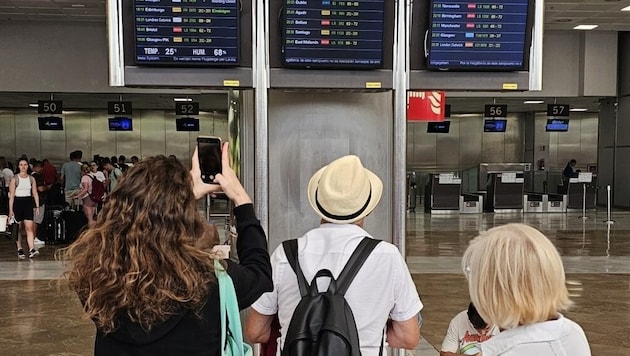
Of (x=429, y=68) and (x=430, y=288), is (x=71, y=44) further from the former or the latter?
(x=429, y=68)

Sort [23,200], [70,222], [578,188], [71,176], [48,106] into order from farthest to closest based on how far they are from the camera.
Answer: [578,188], [48,106], [71,176], [70,222], [23,200]

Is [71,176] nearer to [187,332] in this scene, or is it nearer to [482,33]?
[482,33]

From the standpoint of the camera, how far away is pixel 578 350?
1.74 meters

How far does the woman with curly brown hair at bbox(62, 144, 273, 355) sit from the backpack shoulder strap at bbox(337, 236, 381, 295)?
388mm

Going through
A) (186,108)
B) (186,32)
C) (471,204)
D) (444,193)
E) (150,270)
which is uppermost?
(186,108)

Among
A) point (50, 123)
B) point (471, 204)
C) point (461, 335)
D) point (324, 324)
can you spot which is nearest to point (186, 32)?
point (324, 324)

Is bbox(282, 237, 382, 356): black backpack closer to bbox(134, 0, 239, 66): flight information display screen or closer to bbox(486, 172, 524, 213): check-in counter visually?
bbox(134, 0, 239, 66): flight information display screen

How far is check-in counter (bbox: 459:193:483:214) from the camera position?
67.7 ft

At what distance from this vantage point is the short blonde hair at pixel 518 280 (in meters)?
Result: 1.70

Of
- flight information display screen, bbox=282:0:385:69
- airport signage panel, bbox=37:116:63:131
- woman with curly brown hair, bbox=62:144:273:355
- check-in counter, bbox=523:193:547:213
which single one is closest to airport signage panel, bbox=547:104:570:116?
check-in counter, bbox=523:193:547:213

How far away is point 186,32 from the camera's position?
3.28m

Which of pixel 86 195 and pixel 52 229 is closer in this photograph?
pixel 52 229

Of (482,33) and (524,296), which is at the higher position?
(482,33)

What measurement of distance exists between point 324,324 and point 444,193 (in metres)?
18.9
